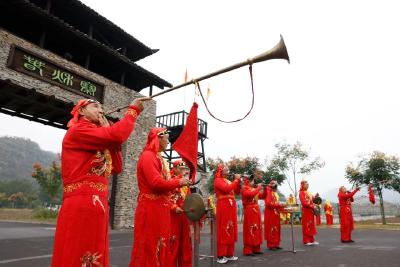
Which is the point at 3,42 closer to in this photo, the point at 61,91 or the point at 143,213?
the point at 61,91

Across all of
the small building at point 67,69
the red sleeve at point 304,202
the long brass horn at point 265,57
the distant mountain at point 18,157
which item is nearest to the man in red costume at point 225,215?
the red sleeve at point 304,202

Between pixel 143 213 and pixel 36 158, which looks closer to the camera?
pixel 143 213

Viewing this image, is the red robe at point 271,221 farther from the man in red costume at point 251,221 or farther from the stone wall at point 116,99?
the stone wall at point 116,99

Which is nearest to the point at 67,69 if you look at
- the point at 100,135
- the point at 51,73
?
the point at 51,73

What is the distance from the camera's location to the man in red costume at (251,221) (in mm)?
7668

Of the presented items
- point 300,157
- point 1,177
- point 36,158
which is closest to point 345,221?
point 300,157

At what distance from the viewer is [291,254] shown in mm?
7785

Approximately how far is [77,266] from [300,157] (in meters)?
26.9

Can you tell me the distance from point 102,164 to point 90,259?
2.71 feet

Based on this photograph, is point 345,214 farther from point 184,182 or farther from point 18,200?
point 18,200

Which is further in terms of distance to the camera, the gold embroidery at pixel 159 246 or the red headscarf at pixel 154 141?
the red headscarf at pixel 154 141

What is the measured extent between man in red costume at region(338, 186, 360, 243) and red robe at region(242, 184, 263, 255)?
4.31 metres

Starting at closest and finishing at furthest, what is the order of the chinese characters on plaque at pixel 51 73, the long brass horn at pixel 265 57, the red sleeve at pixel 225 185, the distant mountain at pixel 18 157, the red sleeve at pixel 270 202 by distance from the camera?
the long brass horn at pixel 265 57
the red sleeve at pixel 225 185
the red sleeve at pixel 270 202
the chinese characters on plaque at pixel 51 73
the distant mountain at pixel 18 157

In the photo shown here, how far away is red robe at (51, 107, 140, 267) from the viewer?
8.17 feet
